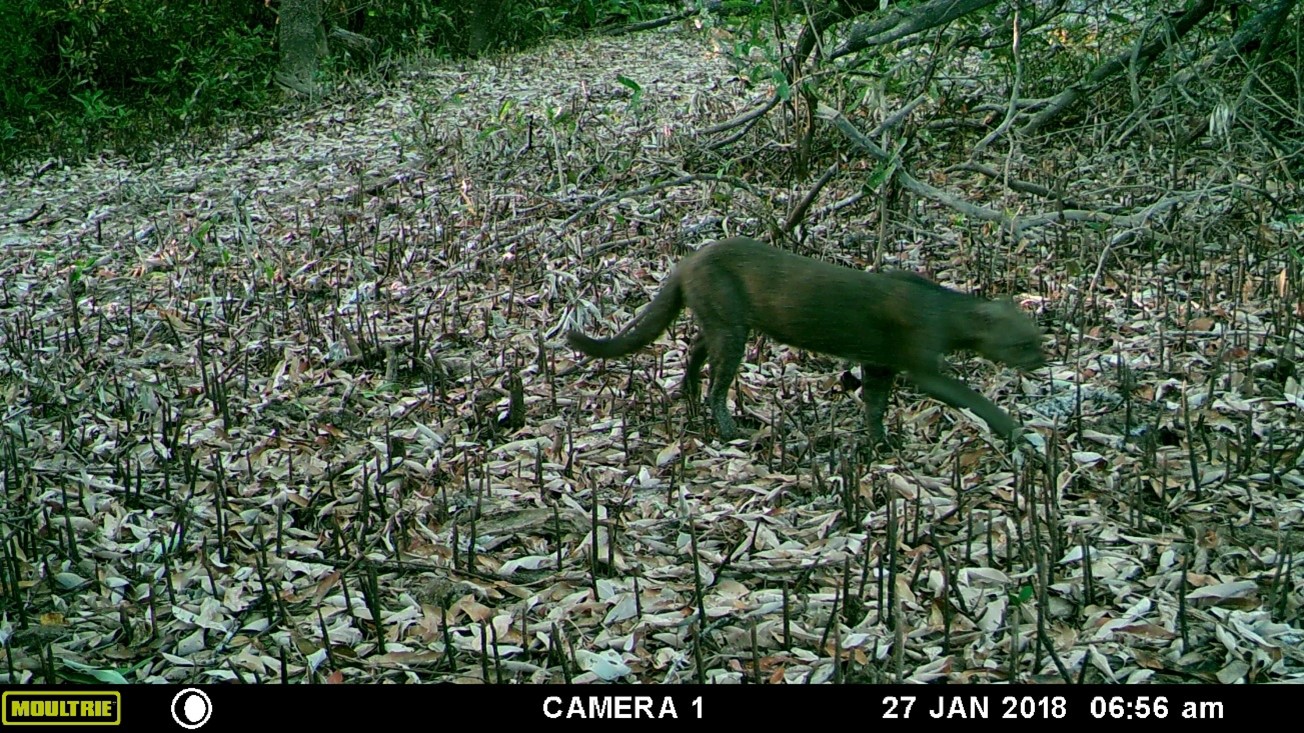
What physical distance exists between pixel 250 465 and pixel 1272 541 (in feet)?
11.9

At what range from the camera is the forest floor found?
329cm

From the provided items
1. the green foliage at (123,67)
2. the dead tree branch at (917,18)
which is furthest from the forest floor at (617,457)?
the green foliage at (123,67)

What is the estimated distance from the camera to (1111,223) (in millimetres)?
5746

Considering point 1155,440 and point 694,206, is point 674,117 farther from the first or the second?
point 1155,440
